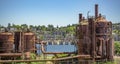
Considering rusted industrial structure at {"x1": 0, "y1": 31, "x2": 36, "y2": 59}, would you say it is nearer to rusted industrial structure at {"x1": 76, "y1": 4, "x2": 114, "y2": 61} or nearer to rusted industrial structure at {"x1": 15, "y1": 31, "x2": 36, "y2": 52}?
rusted industrial structure at {"x1": 15, "y1": 31, "x2": 36, "y2": 52}

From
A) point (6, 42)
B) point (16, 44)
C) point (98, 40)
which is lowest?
point (16, 44)

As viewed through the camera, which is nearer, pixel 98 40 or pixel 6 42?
pixel 98 40

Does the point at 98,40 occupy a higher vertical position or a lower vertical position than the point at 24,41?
higher

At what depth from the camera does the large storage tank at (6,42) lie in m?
37.9

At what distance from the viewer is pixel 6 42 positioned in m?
38.0

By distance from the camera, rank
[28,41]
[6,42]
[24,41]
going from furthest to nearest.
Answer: [28,41] → [24,41] → [6,42]

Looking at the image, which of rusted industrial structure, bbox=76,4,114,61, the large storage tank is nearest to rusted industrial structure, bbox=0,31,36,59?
the large storage tank

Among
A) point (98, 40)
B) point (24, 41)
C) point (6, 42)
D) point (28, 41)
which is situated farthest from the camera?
point (28, 41)

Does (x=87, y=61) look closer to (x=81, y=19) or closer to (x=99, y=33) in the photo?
(x=99, y=33)

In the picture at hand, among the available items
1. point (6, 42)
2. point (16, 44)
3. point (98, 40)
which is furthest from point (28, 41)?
point (98, 40)

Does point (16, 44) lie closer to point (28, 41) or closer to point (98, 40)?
point (28, 41)

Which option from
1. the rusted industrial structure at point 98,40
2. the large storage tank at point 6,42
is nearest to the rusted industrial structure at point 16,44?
the large storage tank at point 6,42

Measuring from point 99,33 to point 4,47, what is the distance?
11.0m

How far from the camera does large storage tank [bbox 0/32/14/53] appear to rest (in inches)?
1492
